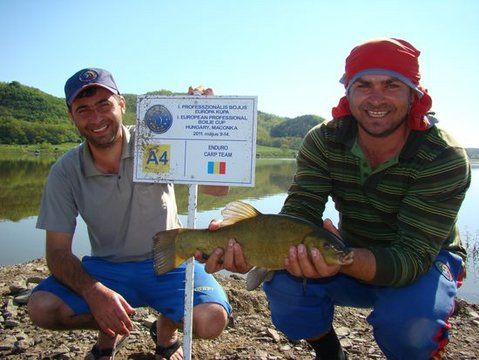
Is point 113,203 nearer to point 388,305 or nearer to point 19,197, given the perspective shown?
point 388,305

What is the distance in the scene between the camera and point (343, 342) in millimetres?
3982

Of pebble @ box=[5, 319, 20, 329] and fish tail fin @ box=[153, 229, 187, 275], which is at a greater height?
fish tail fin @ box=[153, 229, 187, 275]

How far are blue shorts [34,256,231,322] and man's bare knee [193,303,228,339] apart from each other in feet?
0.23

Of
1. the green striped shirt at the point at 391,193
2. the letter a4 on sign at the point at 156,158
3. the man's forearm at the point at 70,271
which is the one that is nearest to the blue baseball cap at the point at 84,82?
the letter a4 on sign at the point at 156,158

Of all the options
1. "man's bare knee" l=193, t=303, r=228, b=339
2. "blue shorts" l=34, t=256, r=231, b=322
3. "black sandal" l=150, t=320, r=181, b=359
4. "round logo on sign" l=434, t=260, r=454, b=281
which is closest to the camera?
"round logo on sign" l=434, t=260, r=454, b=281

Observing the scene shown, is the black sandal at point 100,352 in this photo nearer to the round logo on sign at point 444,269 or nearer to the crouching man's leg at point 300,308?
the crouching man's leg at point 300,308

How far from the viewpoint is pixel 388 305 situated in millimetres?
2818

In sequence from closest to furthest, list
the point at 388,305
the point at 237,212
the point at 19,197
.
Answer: the point at 388,305, the point at 237,212, the point at 19,197

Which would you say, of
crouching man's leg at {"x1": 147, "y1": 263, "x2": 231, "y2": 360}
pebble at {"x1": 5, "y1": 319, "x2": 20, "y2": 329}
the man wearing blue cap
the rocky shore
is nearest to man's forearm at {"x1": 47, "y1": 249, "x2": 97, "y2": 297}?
the man wearing blue cap

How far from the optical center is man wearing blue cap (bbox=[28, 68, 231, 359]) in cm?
334

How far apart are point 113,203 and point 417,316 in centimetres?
245

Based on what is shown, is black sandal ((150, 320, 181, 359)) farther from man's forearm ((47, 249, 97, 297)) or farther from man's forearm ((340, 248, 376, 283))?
man's forearm ((340, 248, 376, 283))

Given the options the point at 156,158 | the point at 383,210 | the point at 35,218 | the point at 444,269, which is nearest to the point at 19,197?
the point at 35,218

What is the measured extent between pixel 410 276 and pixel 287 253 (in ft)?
2.58
